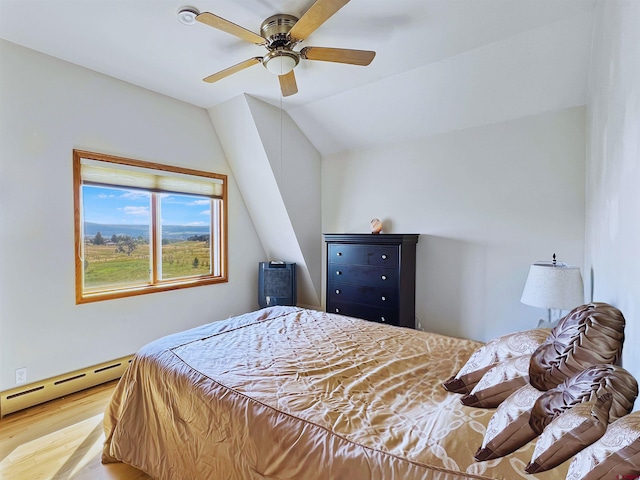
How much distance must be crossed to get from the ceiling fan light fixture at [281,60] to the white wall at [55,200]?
1699mm

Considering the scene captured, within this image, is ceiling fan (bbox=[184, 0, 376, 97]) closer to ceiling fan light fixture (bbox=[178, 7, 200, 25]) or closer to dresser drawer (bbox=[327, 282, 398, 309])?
ceiling fan light fixture (bbox=[178, 7, 200, 25])

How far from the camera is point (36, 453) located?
1951mm

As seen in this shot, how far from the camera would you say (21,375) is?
96.0 inches

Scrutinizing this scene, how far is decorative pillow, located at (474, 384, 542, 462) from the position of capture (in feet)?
2.95

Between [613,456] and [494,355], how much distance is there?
75 cm

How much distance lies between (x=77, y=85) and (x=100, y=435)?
8.97 ft

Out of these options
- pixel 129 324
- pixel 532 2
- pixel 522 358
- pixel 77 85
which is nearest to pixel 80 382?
pixel 129 324

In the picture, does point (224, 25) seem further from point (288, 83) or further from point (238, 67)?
point (288, 83)

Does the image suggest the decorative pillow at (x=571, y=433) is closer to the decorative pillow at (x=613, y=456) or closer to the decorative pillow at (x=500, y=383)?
the decorative pillow at (x=613, y=456)

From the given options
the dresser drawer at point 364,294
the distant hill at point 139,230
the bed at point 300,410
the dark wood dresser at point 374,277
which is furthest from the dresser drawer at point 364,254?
the distant hill at point 139,230

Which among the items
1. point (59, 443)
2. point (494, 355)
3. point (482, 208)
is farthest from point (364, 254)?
point (59, 443)

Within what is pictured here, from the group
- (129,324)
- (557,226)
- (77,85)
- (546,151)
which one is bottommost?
(129,324)

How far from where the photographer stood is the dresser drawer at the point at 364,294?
3361 millimetres

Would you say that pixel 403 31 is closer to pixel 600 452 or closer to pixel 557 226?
pixel 557 226
